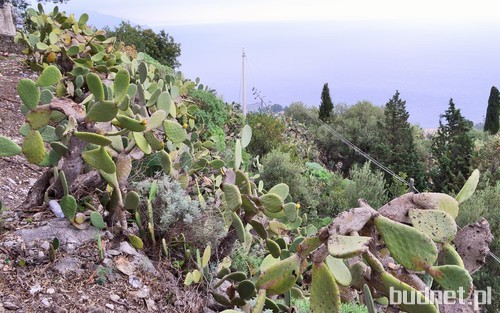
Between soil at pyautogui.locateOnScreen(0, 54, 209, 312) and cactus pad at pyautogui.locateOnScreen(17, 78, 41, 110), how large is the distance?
58 centimetres

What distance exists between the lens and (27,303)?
1950mm

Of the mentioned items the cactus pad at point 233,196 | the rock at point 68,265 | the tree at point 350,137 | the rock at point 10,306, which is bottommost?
the tree at point 350,137

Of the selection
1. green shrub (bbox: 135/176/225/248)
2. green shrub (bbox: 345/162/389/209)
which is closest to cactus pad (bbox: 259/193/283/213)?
green shrub (bbox: 135/176/225/248)

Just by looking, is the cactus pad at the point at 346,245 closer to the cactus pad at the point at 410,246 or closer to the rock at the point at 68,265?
the cactus pad at the point at 410,246

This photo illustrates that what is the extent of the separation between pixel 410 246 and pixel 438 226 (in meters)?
0.17

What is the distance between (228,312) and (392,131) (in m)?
9.42

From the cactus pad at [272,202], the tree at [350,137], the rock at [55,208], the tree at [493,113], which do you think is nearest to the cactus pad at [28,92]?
the rock at [55,208]

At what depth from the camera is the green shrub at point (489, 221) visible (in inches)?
213

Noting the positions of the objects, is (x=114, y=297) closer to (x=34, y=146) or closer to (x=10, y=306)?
(x=10, y=306)

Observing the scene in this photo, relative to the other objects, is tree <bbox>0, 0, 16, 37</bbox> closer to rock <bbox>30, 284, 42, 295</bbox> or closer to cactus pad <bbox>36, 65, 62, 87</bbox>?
cactus pad <bbox>36, 65, 62, 87</bbox>

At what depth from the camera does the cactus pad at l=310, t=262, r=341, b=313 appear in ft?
4.96

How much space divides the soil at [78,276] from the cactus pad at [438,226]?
46.4 inches

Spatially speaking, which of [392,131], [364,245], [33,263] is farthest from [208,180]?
[392,131]

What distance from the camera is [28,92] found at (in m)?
2.11
